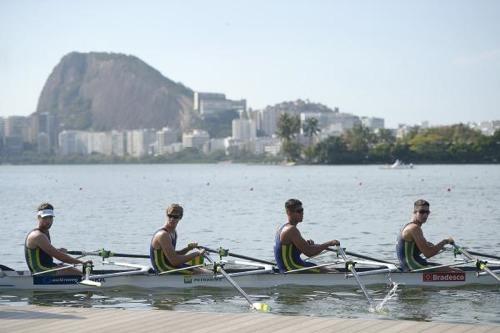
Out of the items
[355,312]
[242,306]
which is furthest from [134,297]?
[355,312]

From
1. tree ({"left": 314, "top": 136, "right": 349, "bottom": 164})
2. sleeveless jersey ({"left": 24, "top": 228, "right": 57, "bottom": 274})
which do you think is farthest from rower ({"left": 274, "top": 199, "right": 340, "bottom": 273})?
tree ({"left": 314, "top": 136, "right": 349, "bottom": 164})

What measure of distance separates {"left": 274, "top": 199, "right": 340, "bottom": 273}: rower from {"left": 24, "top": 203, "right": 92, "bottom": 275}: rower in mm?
3789

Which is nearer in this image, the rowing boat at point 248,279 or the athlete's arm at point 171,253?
the athlete's arm at point 171,253

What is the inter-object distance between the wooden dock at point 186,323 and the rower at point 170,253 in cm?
391

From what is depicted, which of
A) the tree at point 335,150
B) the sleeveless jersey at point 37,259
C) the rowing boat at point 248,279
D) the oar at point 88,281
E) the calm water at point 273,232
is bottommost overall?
the calm water at point 273,232

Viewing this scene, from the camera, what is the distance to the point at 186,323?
12.0 meters

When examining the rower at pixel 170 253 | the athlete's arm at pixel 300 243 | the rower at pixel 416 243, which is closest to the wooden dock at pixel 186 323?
the rower at pixel 170 253

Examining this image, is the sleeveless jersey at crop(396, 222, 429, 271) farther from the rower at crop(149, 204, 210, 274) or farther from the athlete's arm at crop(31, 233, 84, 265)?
the athlete's arm at crop(31, 233, 84, 265)

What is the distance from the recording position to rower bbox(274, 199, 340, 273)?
16453 millimetres

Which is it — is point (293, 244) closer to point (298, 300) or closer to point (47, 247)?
point (298, 300)

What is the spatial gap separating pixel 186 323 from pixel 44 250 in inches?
226

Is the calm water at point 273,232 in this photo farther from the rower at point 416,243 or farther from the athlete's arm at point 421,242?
the athlete's arm at point 421,242

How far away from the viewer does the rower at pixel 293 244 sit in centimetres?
1645

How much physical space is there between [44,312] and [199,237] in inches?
908
